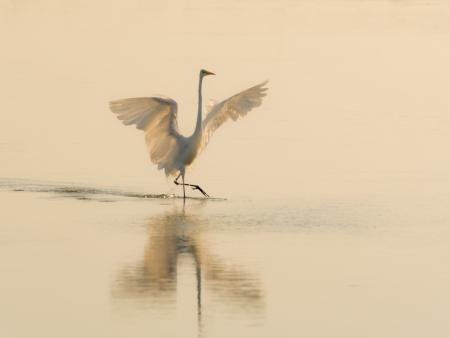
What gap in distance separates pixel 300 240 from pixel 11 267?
2.94 m

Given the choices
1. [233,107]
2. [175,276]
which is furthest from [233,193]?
[175,276]

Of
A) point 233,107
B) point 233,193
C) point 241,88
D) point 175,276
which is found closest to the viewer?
point 175,276

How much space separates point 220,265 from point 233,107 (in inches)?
207

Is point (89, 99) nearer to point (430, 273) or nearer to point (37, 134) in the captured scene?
point (37, 134)

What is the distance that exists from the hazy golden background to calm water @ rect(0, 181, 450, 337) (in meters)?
1.13

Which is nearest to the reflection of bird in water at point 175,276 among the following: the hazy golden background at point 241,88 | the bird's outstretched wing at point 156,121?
the bird's outstretched wing at point 156,121

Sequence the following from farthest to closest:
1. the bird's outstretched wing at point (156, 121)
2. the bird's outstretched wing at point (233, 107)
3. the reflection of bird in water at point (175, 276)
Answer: the bird's outstretched wing at point (233, 107) < the bird's outstretched wing at point (156, 121) < the reflection of bird in water at point (175, 276)

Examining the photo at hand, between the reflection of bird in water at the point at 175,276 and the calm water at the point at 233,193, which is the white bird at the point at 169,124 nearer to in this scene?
the calm water at the point at 233,193

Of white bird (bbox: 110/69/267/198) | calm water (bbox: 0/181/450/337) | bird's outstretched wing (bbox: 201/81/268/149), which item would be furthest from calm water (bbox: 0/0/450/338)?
bird's outstretched wing (bbox: 201/81/268/149)

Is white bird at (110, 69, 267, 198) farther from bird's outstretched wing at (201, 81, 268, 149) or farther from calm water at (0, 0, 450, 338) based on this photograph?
calm water at (0, 0, 450, 338)

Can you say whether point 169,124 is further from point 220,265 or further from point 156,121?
point 220,265

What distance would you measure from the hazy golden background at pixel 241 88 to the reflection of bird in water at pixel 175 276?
2862 millimetres

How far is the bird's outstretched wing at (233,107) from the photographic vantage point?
Result: 17.9 metres

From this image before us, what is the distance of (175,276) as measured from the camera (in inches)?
486
